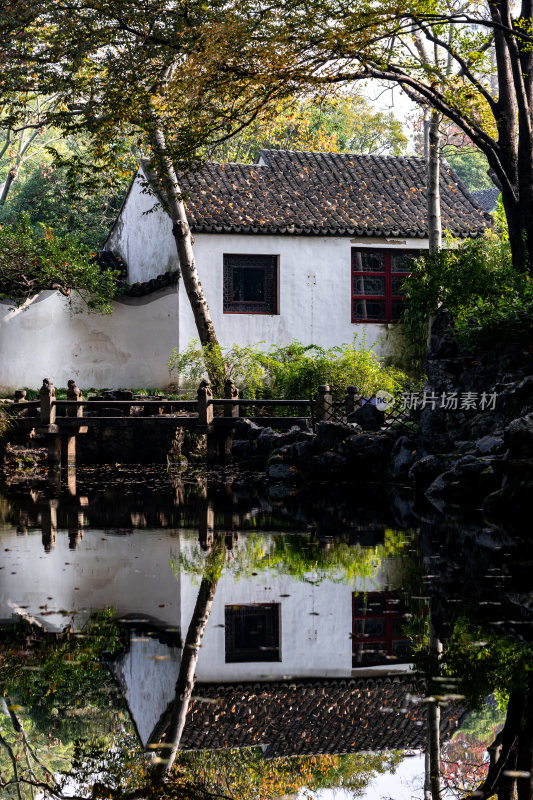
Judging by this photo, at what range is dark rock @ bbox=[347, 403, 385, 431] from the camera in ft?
55.4

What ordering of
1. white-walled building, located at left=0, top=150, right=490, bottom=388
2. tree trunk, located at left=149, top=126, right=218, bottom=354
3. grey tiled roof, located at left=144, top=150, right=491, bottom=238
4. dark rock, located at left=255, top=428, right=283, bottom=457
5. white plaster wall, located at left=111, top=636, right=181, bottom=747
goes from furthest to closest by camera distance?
grey tiled roof, located at left=144, top=150, right=491, bottom=238 → white-walled building, located at left=0, top=150, right=490, bottom=388 → tree trunk, located at left=149, top=126, right=218, bottom=354 → dark rock, located at left=255, top=428, right=283, bottom=457 → white plaster wall, located at left=111, top=636, right=181, bottom=747

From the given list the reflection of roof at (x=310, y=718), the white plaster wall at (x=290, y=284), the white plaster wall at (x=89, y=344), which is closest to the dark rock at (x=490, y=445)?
the reflection of roof at (x=310, y=718)

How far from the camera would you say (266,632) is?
5535 millimetres

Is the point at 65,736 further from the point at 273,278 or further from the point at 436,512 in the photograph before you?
the point at 273,278

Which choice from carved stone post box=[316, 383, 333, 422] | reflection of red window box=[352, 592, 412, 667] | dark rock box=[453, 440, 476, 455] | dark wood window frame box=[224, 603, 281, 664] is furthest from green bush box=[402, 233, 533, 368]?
dark wood window frame box=[224, 603, 281, 664]

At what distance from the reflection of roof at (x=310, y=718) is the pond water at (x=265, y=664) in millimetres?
11

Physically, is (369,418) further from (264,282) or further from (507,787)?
(507,787)

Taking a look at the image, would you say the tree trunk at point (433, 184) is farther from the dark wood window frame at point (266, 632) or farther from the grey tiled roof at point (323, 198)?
the dark wood window frame at point (266, 632)

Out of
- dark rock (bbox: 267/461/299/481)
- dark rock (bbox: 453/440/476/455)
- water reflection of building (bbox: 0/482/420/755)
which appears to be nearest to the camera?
water reflection of building (bbox: 0/482/420/755)

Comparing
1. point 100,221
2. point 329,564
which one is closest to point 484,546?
point 329,564

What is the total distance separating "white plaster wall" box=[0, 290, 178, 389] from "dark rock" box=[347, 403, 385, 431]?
318 inches

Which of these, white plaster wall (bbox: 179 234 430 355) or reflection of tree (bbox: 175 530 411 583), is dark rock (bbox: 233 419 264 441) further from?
reflection of tree (bbox: 175 530 411 583)

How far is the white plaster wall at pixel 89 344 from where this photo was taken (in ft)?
76.7

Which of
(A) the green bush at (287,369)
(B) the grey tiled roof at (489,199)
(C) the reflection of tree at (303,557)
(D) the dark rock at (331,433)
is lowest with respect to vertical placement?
(C) the reflection of tree at (303,557)
